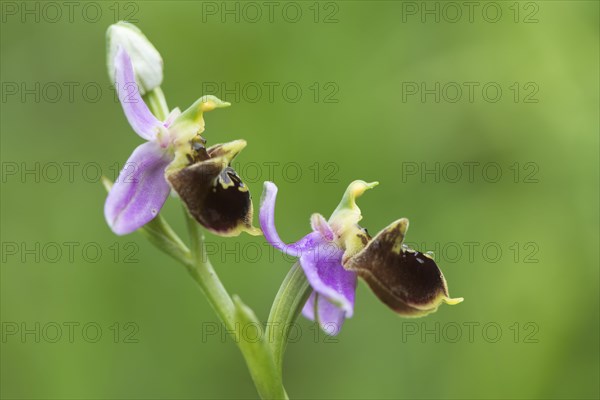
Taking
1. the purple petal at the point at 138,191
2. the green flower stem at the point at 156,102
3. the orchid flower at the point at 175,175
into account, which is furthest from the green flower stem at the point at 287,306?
the green flower stem at the point at 156,102

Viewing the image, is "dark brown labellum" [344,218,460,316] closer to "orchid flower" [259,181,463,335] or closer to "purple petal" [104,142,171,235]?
"orchid flower" [259,181,463,335]

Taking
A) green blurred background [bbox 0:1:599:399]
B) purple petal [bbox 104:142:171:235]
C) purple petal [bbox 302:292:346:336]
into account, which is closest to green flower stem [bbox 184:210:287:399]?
purple petal [bbox 104:142:171:235]

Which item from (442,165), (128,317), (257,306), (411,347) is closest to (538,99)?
(442,165)

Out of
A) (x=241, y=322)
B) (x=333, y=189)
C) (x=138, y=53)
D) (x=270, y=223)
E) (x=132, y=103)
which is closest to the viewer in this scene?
(x=241, y=322)

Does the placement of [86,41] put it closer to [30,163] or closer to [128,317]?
[30,163]

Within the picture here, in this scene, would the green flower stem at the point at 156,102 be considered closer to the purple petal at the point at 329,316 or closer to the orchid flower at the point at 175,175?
the orchid flower at the point at 175,175

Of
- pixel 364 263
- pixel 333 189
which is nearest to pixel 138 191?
pixel 364 263

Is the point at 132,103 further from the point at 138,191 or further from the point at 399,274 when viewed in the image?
the point at 399,274
